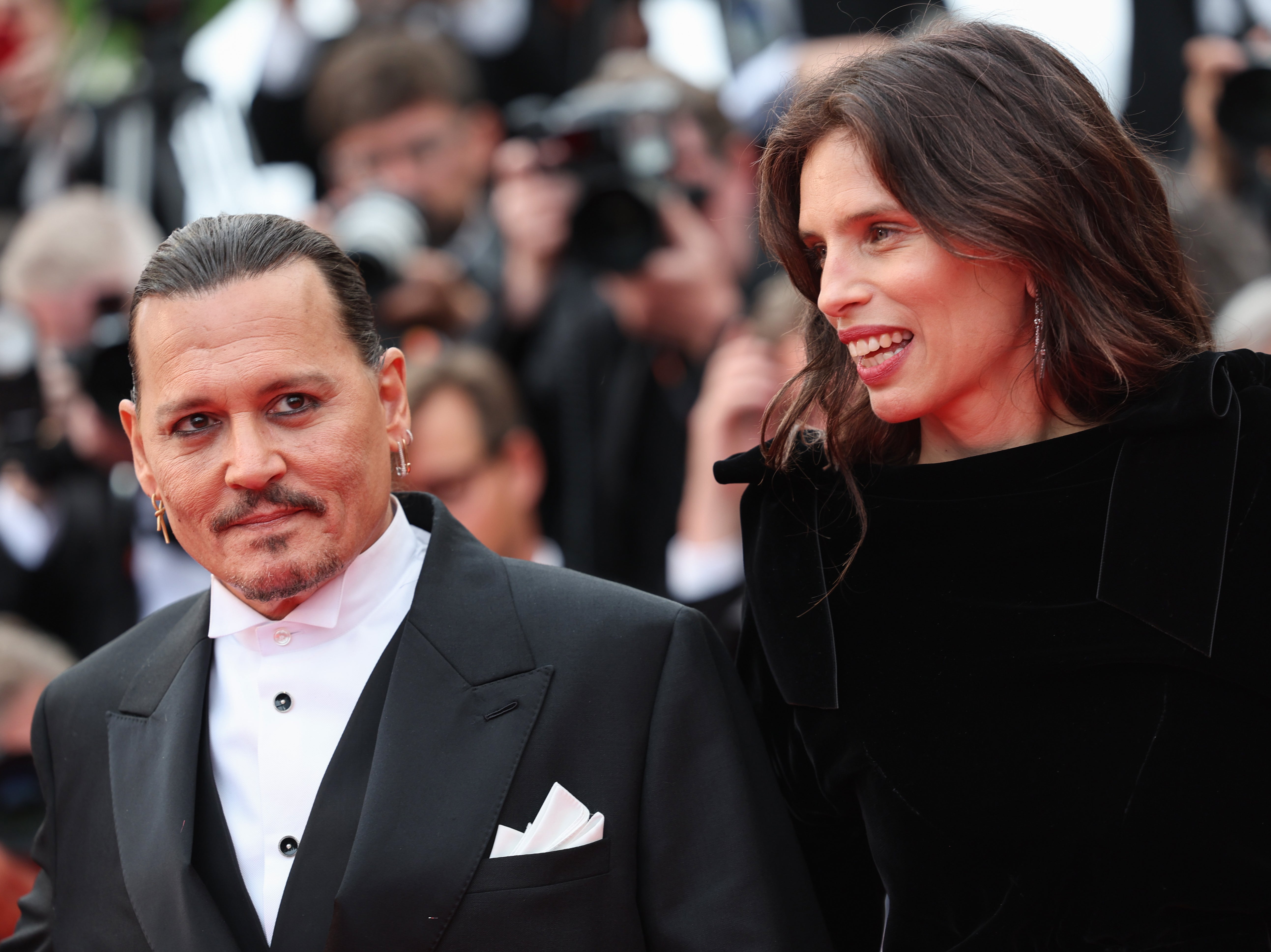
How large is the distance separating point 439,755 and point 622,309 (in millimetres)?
2245

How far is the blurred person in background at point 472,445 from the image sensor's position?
12.1 feet

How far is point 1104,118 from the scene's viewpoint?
2113 millimetres

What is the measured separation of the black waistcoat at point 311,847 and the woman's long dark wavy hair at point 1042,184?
101cm

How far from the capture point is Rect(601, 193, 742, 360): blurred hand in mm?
3938

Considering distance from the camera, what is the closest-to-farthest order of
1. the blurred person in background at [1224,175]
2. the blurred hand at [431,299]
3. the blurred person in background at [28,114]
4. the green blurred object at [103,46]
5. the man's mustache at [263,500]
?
the man's mustache at [263,500] < the blurred person in background at [1224,175] < the blurred hand at [431,299] < the blurred person in background at [28,114] < the green blurred object at [103,46]

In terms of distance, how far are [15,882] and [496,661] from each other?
1.40 metres

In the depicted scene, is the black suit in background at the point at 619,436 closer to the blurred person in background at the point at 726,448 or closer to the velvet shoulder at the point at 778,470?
the blurred person in background at the point at 726,448

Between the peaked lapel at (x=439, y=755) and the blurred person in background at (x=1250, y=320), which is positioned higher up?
the blurred person in background at (x=1250, y=320)

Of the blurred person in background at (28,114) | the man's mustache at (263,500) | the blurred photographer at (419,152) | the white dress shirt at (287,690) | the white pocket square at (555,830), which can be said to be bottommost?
the white pocket square at (555,830)

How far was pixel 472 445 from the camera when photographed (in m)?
3.72

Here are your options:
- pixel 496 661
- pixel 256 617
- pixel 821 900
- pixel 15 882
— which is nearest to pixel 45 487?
pixel 15 882

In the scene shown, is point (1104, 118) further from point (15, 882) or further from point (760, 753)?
point (15, 882)

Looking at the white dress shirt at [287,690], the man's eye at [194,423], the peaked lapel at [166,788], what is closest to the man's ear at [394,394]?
the white dress shirt at [287,690]

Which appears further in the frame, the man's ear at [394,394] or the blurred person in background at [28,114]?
the blurred person in background at [28,114]
